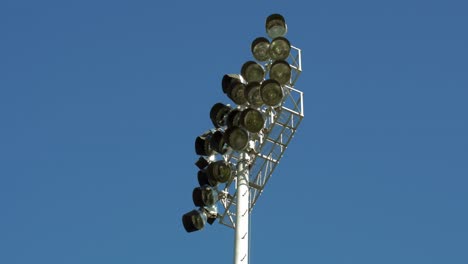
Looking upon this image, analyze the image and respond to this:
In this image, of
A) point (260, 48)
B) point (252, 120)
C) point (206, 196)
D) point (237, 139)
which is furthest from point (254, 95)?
point (206, 196)

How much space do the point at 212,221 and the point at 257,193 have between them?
146cm

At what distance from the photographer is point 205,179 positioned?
27.2 metres

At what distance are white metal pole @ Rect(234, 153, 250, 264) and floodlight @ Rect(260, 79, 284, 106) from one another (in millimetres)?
1514

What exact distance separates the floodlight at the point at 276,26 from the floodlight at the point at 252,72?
4.02 ft

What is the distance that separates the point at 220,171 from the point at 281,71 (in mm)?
2859

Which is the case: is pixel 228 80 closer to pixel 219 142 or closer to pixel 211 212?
pixel 219 142

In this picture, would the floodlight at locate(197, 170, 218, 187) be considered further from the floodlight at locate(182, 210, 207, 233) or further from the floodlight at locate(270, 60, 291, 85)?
the floodlight at locate(270, 60, 291, 85)

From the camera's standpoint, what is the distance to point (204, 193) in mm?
27016

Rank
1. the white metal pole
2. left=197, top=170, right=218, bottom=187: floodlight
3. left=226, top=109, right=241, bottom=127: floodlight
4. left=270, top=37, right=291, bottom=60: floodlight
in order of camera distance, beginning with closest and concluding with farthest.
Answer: the white metal pole → left=226, top=109, right=241, bottom=127: floodlight → left=197, top=170, right=218, bottom=187: floodlight → left=270, top=37, right=291, bottom=60: floodlight

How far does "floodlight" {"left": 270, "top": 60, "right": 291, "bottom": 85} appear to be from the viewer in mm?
26750

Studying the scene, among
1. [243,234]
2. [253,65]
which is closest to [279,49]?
[253,65]

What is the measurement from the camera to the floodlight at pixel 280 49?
1077 inches

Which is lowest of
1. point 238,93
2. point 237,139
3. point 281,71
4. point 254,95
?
point 237,139

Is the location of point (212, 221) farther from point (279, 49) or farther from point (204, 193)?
point (279, 49)
